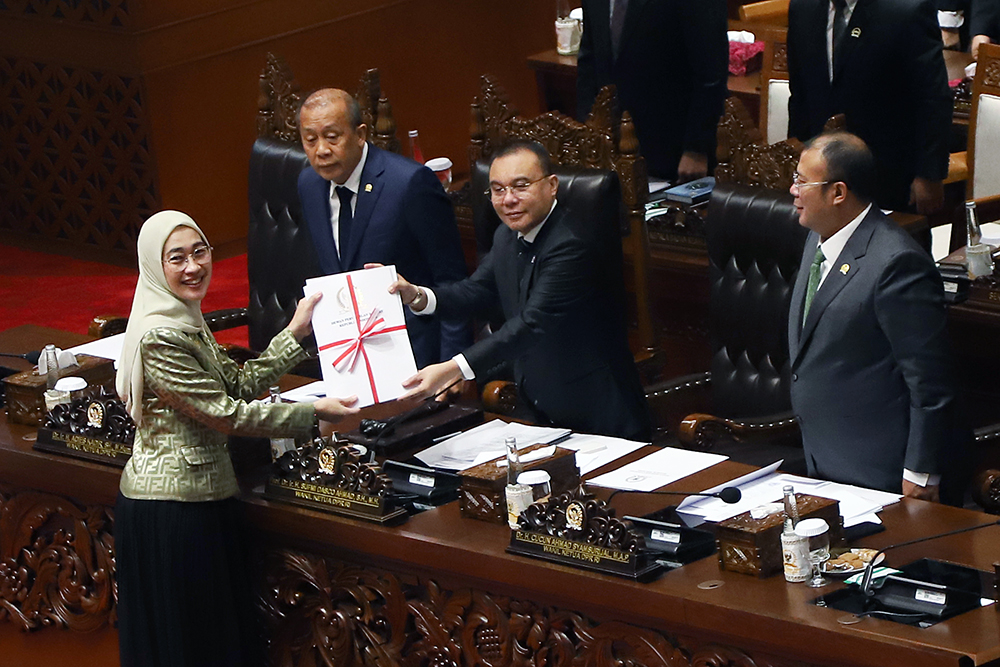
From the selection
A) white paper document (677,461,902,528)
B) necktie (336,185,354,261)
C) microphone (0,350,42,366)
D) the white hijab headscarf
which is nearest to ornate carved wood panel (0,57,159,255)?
microphone (0,350,42,366)

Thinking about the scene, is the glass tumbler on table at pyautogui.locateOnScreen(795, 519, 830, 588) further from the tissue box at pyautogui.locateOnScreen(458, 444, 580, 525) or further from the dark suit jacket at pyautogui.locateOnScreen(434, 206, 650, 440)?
the dark suit jacket at pyautogui.locateOnScreen(434, 206, 650, 440)

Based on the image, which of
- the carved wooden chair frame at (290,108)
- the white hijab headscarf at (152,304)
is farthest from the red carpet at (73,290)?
the white hijab headscarf at (152,304)

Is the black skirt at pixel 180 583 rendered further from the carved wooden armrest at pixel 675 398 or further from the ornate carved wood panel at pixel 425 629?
the carved wooden armrest at pixel 675 398

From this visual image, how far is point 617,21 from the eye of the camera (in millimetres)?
5820

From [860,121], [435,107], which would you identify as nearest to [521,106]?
[435,107]

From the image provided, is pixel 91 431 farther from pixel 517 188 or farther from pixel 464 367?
pixel 517 188

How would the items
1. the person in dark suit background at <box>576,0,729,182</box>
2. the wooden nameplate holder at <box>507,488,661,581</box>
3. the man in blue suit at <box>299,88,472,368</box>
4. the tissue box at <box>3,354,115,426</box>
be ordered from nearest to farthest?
1. the wooden nameplate holder at <box>507,488,661,581</box>
2. the tissue box at <box>3,354,115,426</box>
3. the man in blue suit at <box>299,88,472,368</box>
4. the person in dark suit background at <box>576,0,729,182</box>

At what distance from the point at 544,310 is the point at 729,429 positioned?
52 cm

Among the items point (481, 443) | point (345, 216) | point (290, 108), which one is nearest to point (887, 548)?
point (481, 443)

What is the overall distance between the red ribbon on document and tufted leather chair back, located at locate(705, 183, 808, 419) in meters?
1.01

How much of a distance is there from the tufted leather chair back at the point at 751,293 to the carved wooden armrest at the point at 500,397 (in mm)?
578

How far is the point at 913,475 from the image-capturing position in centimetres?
337

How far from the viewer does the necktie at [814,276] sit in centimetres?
352

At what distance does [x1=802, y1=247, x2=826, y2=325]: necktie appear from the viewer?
352cm
